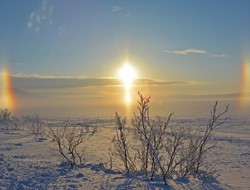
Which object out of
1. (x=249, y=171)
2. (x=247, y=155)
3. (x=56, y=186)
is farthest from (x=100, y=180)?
(x=247, y=155)

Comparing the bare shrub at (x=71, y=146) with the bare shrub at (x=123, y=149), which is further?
the bare shrub at (x=71, y=146)

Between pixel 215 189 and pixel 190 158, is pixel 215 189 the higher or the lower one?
the lower one

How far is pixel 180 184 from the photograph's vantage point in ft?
27.3

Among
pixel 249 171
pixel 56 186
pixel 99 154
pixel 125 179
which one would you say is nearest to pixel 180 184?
pixel 125 179

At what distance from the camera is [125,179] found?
8656mm

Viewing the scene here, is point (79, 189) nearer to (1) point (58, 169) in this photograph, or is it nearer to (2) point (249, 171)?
(1) point (58, 169)

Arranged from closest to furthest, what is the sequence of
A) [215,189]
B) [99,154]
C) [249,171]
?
[215,189]
[249,171]
[99,154]

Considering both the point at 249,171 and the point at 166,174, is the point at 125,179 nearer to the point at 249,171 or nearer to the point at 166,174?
the point at 166,174

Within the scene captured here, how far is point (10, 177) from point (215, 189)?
517 centimetres

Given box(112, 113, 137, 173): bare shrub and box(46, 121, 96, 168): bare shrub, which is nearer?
box(112, 113, 137, 173): bare shrub

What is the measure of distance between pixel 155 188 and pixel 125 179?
3.65 feet

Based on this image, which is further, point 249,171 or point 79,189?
point 249,171

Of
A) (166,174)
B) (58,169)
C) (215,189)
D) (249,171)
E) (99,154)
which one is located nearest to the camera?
(215,189)

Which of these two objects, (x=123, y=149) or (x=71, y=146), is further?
(x=71, y=146)
